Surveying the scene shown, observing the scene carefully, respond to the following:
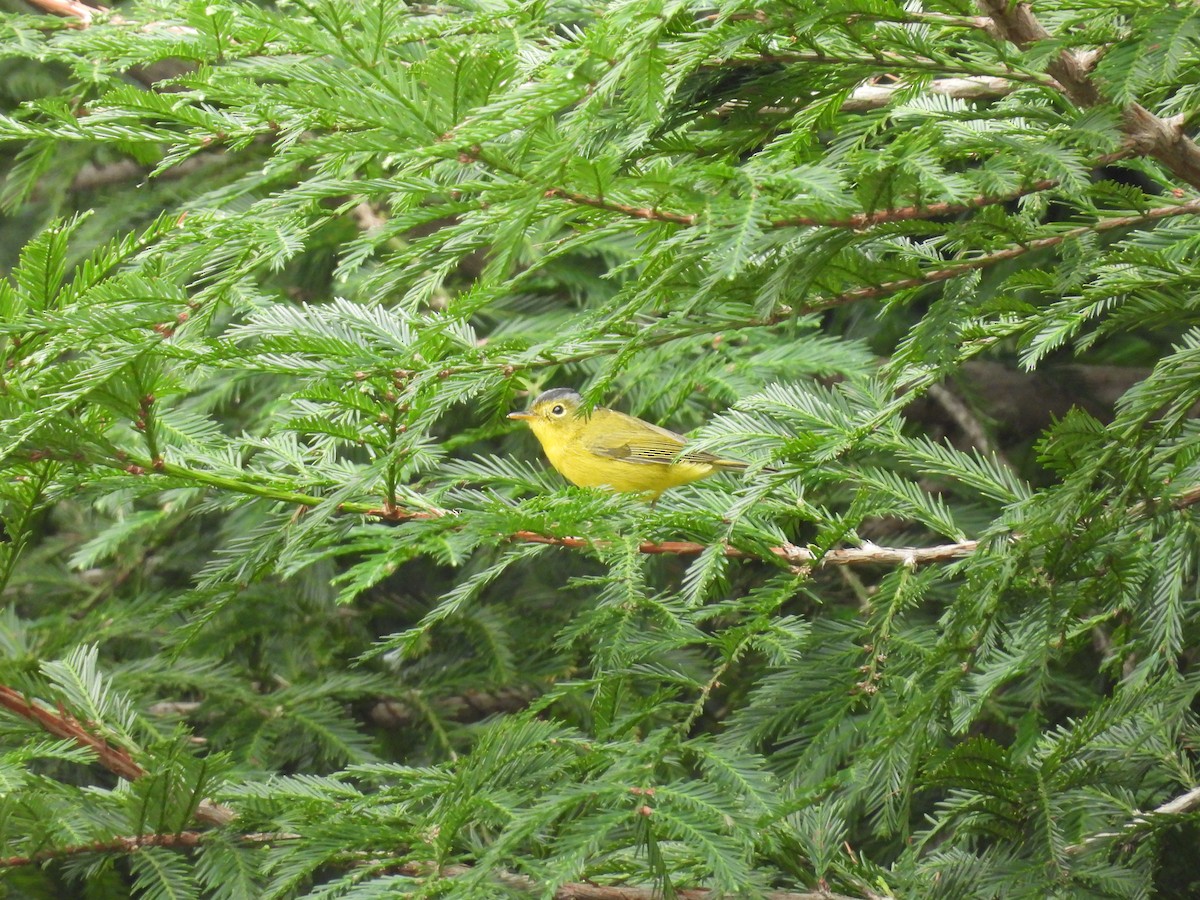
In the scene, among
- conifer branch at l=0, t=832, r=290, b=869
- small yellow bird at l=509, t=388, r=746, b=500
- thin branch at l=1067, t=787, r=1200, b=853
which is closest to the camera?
thin branch at l=1067, t=787, r=1200, b=853

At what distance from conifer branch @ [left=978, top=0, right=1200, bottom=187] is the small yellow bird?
2372 millimetres

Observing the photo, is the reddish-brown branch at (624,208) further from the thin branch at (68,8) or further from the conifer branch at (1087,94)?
the thin branch at (68,8)

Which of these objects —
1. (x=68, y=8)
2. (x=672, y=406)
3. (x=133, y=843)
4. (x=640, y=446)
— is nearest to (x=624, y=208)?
(x=672, y=406)

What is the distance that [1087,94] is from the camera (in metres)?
1.61

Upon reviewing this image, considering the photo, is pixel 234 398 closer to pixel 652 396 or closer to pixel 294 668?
pixel 294 668

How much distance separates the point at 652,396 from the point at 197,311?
1414 millimetres

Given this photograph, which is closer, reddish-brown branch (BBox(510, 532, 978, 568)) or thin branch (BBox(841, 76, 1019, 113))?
thin branch (BBox(841, 76, 1019, 113))

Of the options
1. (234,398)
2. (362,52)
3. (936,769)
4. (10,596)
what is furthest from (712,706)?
(362,52)

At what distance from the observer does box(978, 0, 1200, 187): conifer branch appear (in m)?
1.54

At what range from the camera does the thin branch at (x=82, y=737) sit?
2271 millimetres

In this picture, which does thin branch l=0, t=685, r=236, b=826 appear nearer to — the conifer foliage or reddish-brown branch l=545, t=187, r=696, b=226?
the conifer foliage

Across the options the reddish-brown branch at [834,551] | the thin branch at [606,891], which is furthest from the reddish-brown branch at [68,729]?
the reddish-brown branch at [834,551]

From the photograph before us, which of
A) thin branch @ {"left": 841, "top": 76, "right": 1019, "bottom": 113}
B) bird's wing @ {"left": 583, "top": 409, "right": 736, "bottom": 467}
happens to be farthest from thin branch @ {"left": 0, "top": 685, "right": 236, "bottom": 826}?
bird's wing @ {"left": 583, "top": 409, "right": 736, "bottom": 467}

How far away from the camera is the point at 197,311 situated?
1.67 metres
